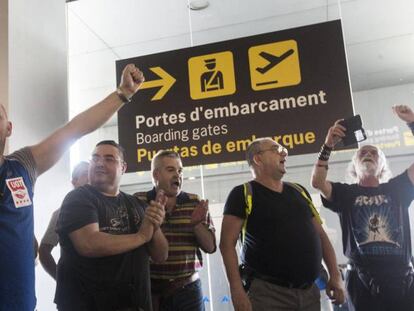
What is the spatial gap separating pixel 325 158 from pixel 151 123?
127cm

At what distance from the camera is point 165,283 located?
227 cm

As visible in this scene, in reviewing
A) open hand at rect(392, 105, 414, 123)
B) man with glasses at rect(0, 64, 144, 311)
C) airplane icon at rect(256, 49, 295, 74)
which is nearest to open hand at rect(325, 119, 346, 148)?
open hand at rect(392, 105, 414, 123)

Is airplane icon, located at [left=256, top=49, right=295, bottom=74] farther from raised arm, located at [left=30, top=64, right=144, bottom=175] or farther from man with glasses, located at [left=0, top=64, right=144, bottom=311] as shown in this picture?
man with glasses, located at [left=0, top=64, right=144, bottom=311]

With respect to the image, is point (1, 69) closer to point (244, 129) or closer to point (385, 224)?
point (244, 129)

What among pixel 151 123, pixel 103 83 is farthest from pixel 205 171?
pixel 151 123

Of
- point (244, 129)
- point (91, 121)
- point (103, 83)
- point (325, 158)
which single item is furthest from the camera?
point (103, 83)

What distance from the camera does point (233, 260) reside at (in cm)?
226

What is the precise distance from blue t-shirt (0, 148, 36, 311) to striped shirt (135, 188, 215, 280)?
0.91 meters

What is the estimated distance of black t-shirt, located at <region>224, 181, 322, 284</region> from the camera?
7.20ft

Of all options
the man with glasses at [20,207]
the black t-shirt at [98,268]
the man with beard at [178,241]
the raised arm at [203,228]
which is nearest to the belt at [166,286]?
the man with beard at [178,241]

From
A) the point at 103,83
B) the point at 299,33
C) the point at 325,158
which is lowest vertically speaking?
the point at 325,158

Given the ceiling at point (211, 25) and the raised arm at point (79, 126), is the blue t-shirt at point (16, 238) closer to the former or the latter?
the raised arm at point (79, 126)

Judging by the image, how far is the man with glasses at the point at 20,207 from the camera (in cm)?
139

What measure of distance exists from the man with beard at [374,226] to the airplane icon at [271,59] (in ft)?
2.20
